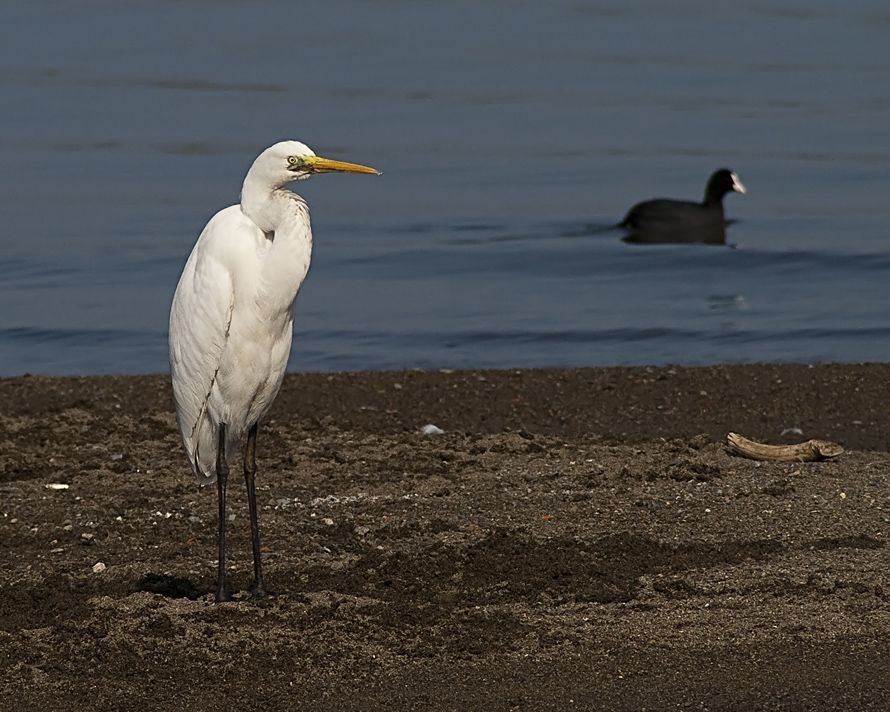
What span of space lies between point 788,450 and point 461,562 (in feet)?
8.10

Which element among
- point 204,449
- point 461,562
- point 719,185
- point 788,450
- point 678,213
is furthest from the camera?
point 719,185

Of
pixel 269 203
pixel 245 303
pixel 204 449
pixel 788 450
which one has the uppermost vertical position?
pixel 269 203

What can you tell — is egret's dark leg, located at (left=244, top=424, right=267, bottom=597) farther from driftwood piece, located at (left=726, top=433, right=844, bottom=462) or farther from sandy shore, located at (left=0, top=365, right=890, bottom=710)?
driftwood piece, located at (left=726, top=433, right=844, bottom=462)

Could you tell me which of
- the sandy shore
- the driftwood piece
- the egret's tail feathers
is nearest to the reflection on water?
the sandy shore

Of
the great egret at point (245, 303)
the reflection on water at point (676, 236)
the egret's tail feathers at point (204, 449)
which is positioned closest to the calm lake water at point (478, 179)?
the reflection on water at point (676, 236)

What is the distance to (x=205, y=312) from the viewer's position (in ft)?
21.6

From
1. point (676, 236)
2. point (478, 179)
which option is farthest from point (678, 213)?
point (478, 179)

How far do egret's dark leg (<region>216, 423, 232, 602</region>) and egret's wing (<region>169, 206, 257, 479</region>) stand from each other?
91 mm

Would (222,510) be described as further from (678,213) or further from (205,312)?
(678,213)

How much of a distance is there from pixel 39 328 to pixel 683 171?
11.4 meters

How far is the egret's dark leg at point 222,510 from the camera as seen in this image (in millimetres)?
6512

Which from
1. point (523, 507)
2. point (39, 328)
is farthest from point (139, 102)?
point (523, 507)

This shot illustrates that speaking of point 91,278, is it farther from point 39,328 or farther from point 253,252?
point 253,252

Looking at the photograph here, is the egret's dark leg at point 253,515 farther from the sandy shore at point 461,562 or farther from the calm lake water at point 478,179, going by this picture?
the calm lake water at point 478,179
